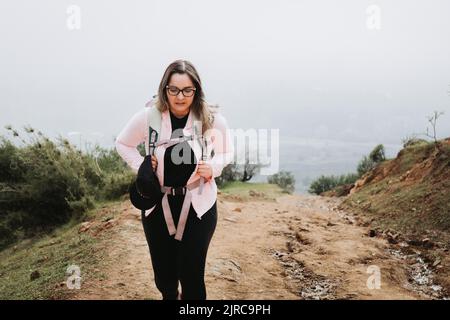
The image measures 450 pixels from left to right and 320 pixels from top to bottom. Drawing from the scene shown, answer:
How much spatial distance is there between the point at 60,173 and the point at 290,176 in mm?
22387

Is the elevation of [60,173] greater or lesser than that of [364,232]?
greater

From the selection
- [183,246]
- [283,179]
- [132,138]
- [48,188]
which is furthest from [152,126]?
[283,179]

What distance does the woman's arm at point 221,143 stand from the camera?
9.28ft

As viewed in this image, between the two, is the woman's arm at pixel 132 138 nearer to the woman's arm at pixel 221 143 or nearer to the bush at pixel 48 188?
the woman's arm at pixel 221 143

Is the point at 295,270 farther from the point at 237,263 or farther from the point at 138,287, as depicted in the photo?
the point at 138,287

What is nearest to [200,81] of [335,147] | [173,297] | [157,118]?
[157,118]

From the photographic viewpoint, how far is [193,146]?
276cm

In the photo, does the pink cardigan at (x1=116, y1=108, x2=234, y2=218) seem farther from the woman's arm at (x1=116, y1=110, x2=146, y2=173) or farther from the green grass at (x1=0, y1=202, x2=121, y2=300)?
the green grass at (x1=0, y1=202, x2=121, y2=300)

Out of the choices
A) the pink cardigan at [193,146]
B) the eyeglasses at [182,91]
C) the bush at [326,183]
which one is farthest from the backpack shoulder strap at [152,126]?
the bush at [326,183]

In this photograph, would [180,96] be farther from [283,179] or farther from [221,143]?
[283,179]

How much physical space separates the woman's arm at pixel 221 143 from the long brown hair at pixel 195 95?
47mm

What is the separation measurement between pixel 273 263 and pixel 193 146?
3447 mm

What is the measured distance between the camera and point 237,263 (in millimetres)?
5516
